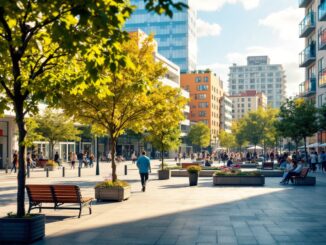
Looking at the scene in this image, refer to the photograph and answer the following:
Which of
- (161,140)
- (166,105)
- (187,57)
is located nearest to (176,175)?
(161,140)

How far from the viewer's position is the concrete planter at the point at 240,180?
72.2 ft

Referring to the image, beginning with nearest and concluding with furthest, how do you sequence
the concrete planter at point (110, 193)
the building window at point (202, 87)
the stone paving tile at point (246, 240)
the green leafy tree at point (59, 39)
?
the green leafy tree at point (59, 39) < the stone paving tile at point (246, 240) < the concrete planter at point (110, 193) < the building window at point (202, 87)

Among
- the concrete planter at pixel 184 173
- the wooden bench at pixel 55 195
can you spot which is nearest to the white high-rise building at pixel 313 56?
the concrete planter at pixel 184 173

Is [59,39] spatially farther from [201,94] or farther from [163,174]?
[201,94]

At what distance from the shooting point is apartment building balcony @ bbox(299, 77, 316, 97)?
4781 cm

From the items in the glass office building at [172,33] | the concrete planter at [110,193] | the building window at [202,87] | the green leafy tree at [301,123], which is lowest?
the concrete planter at [110,193]

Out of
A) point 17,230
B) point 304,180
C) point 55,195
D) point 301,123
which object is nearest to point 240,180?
point 304,180

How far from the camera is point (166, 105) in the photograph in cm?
1820

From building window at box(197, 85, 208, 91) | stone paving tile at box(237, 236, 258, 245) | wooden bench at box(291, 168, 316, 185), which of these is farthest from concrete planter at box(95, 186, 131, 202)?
building window at box(197, 85, 208, 91)

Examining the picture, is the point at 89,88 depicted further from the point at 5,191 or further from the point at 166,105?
the point at 5,191

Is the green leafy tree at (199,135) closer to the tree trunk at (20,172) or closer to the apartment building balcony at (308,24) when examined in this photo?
the apartment building balcony at (308,24)

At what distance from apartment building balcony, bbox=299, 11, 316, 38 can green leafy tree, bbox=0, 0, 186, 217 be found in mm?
43697

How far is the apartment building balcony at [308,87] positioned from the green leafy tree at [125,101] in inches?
1310

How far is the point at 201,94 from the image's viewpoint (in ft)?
386
